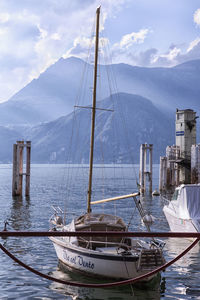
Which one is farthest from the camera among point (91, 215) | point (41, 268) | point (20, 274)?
point (91, 215)

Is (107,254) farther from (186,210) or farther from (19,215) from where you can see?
(19,215)

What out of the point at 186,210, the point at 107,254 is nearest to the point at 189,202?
the point at 186,210

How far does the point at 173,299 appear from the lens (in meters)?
11.4

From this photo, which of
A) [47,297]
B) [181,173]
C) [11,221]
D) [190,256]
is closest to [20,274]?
[47,297]

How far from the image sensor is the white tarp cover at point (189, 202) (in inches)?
768

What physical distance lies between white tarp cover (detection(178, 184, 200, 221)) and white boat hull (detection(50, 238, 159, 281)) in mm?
8095

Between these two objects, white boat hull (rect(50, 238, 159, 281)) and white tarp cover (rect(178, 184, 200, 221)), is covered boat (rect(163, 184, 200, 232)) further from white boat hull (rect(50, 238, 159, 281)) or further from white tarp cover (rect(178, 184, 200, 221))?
white boat hull (rect(50, 238, 159, 281))

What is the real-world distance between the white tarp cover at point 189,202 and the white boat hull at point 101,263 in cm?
809

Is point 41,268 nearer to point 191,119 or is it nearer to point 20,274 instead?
point 20,274

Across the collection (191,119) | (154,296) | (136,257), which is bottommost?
(154,296)

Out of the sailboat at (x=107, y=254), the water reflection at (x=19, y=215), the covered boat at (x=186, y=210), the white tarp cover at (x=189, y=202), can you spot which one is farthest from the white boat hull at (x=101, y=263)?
the water reflection at (x=19, y=215)

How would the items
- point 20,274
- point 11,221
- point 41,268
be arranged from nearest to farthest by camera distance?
point 20,274 → point 41,268 → point 11,221

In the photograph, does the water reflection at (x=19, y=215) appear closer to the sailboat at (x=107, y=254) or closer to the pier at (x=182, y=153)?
the sailboat at (x=107, y=254)

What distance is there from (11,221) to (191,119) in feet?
109
